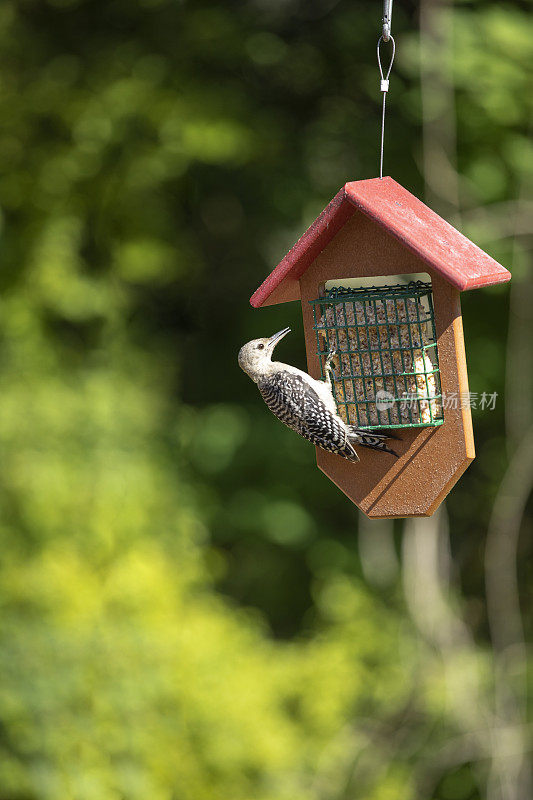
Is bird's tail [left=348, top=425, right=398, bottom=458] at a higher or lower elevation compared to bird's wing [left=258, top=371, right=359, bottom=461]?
lower

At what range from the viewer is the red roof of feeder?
2.99m

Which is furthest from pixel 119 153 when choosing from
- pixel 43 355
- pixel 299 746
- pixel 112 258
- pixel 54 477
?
pixel 299 746

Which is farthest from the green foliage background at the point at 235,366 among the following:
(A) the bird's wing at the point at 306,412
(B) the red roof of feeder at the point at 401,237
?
(B) the red roof of feeder at the point at 401,237

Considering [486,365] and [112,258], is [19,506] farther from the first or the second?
[486,365]

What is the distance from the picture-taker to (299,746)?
6762 mm

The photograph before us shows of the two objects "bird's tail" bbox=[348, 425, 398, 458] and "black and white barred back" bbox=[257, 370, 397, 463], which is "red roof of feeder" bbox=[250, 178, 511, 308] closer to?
"black and white barred back" bbox=[257, 370, 397, 463]

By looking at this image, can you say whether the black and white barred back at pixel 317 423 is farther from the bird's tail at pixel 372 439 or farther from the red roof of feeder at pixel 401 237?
the red roof of feeder at pixel 401 237

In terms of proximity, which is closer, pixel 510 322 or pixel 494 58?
pixel 494 58

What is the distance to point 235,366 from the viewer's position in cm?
832

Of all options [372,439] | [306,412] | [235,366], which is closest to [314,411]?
[306,412]

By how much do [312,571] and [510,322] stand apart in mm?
2597

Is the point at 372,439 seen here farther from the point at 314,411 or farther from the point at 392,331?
the point at 392,331

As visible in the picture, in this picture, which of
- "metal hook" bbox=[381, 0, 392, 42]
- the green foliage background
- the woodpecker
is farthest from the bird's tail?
the green foliage background

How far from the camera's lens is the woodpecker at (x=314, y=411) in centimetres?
326
